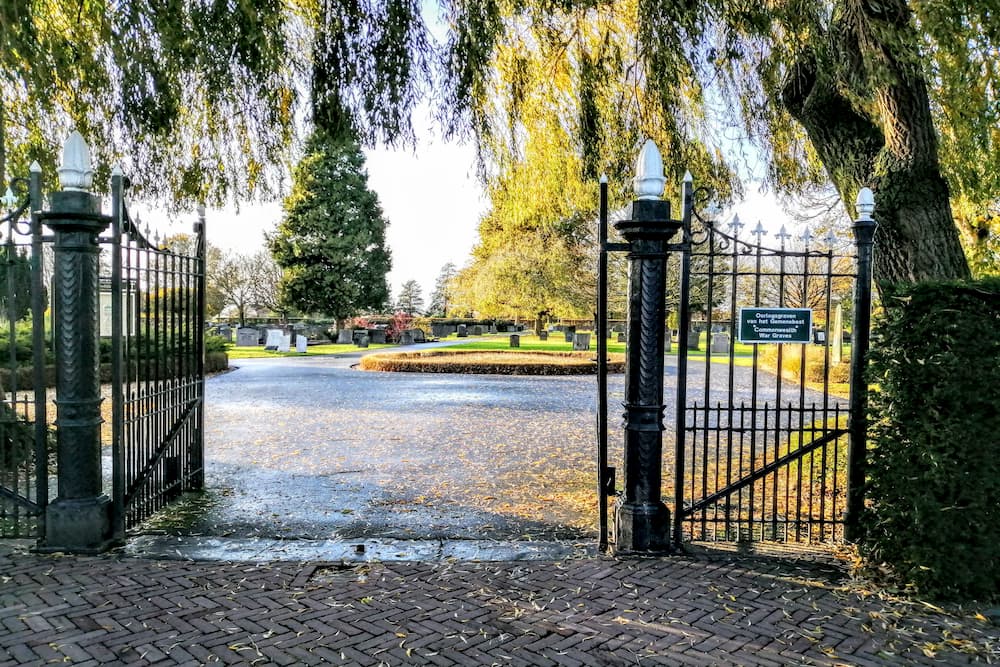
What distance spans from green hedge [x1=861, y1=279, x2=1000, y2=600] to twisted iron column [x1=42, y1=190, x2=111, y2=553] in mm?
5377

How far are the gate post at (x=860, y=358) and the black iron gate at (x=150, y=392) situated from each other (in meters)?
5.16

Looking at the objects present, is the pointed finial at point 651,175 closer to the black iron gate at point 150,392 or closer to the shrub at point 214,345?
the black iron gate at point 150,392

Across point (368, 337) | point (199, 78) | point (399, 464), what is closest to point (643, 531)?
point (399, 464)

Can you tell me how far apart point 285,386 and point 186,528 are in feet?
34.4

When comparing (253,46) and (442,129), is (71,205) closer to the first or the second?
(253,46)

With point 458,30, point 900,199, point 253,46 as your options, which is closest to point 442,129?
point 458,30

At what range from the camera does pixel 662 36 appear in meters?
5.67

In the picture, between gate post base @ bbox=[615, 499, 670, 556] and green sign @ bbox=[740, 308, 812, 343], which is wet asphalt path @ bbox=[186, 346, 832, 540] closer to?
gate post base @ bbox=[615, 499, 670, 556]

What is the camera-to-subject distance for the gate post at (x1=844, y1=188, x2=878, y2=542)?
4.75 metres

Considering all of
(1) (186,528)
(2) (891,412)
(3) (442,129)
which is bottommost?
(1) (186,528)

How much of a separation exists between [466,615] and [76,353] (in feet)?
10.7

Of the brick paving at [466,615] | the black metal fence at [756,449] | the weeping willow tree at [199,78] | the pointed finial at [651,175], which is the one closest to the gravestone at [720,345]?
the black metal fence at [756,449]

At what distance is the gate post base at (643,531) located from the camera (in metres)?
4.69

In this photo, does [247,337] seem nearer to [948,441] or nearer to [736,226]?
[736,226]
